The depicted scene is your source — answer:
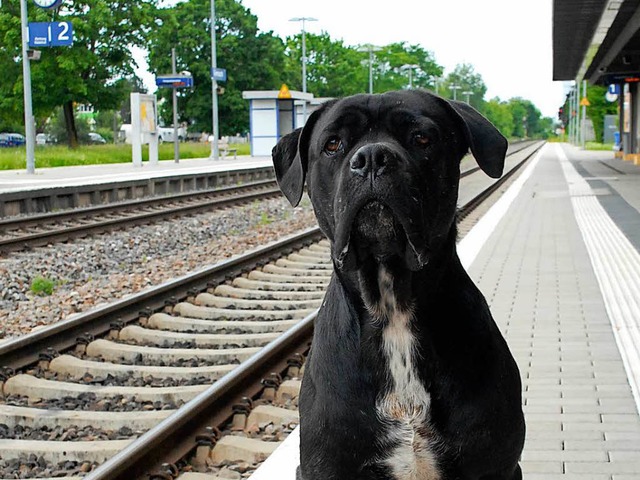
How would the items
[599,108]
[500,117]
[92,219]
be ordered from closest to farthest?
[92,219] → [599,108] → [500,117]

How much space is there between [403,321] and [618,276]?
26.5 feet

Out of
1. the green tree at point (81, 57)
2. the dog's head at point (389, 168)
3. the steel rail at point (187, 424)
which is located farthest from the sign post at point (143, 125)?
the dog's head at point (389, 168)

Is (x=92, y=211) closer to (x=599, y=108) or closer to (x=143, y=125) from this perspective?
(x=143, y=125)

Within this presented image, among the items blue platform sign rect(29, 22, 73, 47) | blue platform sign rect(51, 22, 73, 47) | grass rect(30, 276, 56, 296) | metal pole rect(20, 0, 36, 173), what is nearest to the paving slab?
grass rect(30, 276, 56, 296)

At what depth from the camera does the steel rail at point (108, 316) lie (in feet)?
22.7

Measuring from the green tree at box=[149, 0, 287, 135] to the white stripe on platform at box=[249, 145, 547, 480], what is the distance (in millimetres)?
45620

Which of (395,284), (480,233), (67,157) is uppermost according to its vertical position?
(395,284)

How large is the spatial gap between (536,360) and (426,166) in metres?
4.33

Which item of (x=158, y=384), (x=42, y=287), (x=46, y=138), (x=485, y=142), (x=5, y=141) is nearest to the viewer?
(x=485, y=142)

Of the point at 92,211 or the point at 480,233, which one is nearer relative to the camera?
the point at 480,233

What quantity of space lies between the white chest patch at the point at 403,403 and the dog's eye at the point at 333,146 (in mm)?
383

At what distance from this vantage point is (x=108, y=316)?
8.14m

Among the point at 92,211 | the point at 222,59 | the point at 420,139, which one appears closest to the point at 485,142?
the point at 420,139

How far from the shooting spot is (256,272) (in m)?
11.4
